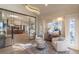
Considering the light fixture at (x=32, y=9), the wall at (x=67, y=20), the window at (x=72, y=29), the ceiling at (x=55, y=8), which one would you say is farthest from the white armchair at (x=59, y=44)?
the light fixture at (x=32, y=9)

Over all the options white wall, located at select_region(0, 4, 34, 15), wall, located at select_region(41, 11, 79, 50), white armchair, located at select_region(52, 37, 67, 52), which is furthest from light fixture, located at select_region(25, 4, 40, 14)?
white armchair, located at select_region(52, 37, 67, 52)

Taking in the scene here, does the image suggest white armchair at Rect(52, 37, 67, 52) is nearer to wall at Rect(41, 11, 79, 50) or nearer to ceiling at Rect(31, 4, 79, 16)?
wall at Rect(41, 11, 79, 50)

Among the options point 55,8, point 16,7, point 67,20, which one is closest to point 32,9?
point 16,7

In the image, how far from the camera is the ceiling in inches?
87.4

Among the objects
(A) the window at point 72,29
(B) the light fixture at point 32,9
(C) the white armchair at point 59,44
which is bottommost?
Answer: (C) the white armchair at point 59,44

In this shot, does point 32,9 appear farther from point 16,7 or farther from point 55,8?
point 55,8

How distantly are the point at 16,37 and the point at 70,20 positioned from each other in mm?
1134

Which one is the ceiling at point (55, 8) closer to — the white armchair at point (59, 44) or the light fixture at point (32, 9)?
the light fixture at point (32, 9)

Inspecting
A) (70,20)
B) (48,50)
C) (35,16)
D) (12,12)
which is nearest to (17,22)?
(12,12)

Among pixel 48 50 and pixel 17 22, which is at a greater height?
pixel 17 22

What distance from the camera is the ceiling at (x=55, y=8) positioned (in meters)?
2.22
